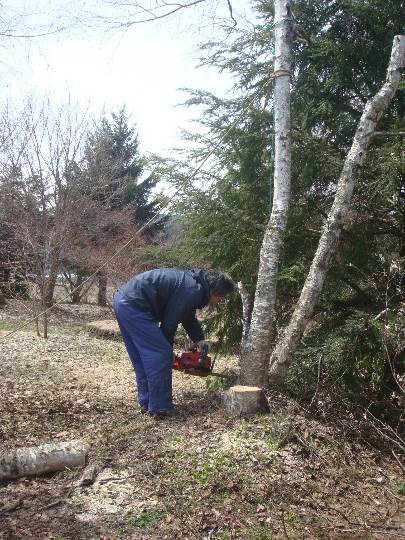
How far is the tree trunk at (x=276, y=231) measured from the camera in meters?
4.82

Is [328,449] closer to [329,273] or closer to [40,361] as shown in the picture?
[329,273]

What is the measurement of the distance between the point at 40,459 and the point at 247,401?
1.82 meters

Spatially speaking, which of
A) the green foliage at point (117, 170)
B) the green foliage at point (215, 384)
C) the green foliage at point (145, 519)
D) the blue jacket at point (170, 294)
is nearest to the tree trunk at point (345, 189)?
the blue jacket at point (170, 294)

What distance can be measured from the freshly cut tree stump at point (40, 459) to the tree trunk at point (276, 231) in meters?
1.84

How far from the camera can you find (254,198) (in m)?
6.23

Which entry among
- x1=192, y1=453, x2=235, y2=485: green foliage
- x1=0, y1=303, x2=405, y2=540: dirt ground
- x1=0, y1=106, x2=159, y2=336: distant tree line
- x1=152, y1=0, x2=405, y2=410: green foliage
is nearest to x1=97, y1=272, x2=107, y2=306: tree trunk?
x1=0, y1=106, x2=159, y2=336: distant tree line

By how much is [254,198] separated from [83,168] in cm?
1078

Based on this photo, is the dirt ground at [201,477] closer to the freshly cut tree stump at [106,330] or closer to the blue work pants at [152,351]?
the blue work pants at [152,351]

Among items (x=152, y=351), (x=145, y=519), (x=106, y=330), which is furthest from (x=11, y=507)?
(x=106, y=330)

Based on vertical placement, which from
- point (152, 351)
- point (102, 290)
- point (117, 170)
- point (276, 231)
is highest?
point (117, 170)

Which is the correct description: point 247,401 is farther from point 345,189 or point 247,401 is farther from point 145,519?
point 345,189

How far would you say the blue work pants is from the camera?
462 centimetres

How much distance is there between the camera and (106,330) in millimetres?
11312

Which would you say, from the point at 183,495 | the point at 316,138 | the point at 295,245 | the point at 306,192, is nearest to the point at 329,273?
the point at 295,245
